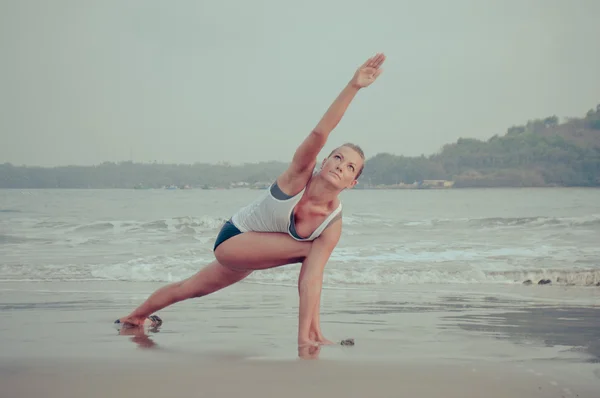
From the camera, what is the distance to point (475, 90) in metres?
28.5

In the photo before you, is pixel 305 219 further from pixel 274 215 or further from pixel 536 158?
pixel 536 158

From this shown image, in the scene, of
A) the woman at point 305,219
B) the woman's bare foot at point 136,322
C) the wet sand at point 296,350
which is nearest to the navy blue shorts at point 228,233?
the woman at point 305,219

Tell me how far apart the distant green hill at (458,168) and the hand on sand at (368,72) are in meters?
17.5

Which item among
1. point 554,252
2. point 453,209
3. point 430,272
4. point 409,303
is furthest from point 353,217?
point 409,303

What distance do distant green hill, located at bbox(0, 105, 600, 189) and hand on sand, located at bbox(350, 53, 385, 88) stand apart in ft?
57.4

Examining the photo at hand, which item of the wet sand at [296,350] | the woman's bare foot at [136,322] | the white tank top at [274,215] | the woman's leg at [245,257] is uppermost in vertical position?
the white tank top at [274,215]

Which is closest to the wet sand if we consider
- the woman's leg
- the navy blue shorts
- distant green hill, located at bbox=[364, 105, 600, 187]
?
the woman's leg

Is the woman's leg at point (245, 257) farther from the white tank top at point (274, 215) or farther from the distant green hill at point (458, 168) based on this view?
the distant green hill at point (458, 168)

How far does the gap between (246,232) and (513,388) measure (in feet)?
5.07

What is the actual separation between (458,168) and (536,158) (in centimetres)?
296

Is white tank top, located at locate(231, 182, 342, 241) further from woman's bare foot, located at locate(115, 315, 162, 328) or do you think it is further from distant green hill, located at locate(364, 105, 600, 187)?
distant green hill, located at locate(364, 105, 600, 187)

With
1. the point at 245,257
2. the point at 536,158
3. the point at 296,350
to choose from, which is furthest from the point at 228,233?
the point at 536,158

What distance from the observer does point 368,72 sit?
3709 millimetres

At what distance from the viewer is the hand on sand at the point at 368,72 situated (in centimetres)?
368
